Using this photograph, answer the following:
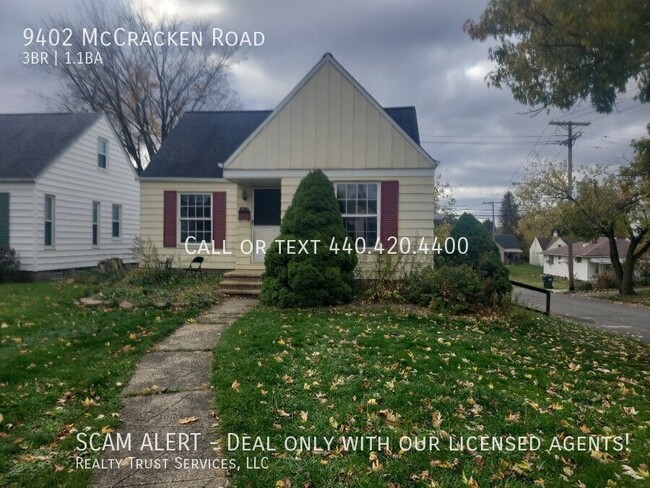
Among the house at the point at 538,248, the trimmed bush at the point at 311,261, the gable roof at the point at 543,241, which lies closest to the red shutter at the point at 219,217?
the trimmed bush at the point at 311,261

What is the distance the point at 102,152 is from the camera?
19125mm

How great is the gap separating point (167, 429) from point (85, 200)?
16372 mm

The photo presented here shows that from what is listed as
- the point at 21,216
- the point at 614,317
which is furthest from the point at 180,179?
A: the point at 614,317

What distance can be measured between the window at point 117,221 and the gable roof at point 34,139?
3.93m

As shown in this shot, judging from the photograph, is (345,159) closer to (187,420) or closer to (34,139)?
(187,420)

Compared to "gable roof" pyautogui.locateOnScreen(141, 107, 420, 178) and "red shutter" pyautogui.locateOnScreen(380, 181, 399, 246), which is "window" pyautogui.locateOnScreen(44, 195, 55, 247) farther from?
"red shutter" pyautogui.locateOnScreen(380, 181, 399, 246)

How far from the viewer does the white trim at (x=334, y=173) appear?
11109mm

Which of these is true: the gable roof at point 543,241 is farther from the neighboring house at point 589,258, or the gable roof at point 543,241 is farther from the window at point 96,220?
the window at point 96,220

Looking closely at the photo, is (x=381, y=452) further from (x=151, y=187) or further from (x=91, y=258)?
(x=91, y=258)

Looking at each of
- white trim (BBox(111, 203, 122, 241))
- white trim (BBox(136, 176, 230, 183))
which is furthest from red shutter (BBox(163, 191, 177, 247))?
white trim (BBox(111, 203, 122, 241))

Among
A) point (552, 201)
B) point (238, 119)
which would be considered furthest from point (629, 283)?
point (238, 119)

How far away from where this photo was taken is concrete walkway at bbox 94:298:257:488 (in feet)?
10.5

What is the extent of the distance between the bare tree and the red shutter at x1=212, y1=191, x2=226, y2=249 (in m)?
13.5

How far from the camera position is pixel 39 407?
426 centimetres
